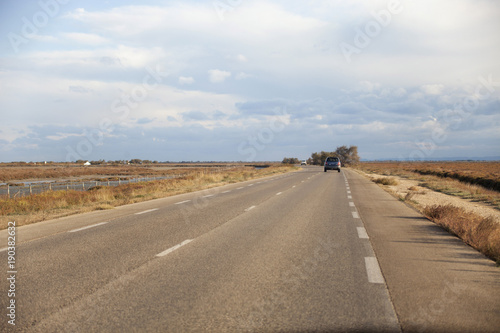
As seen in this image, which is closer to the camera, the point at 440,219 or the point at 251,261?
the point at 251,261

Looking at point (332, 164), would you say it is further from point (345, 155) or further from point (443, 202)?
point (345, 155)

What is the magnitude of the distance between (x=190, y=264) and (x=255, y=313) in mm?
2219

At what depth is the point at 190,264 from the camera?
6215mm

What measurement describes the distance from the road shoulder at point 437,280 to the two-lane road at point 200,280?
25cm

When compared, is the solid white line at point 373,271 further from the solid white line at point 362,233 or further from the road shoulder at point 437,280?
the solid white line at point 362,233

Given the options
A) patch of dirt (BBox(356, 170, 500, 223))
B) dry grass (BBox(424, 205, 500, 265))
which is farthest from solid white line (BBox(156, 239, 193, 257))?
patch of dirt (BBox(356, 170, 500, 223))

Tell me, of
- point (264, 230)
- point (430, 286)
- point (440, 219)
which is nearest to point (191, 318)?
point (430, 286)

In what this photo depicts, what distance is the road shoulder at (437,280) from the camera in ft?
13.5

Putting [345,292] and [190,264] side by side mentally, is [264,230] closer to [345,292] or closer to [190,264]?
[190,264]

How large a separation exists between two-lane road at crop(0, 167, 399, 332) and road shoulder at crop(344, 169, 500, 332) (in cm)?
25

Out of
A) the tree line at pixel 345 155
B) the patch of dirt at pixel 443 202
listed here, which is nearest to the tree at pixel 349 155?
the tree line at pixel 345 155

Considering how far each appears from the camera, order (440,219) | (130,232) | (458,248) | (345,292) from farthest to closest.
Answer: (440,219), (130,232), (458,248), (345,292)

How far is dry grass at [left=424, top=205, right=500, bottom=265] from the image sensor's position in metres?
7.44

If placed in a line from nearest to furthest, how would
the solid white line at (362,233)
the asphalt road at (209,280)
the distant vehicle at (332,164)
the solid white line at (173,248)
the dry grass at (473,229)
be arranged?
the asphalt road at (209,280), the solid white line at (173,248), the dry grass at (473,229), the solid white line at (362,233), the distant vehicle at (332,164)
